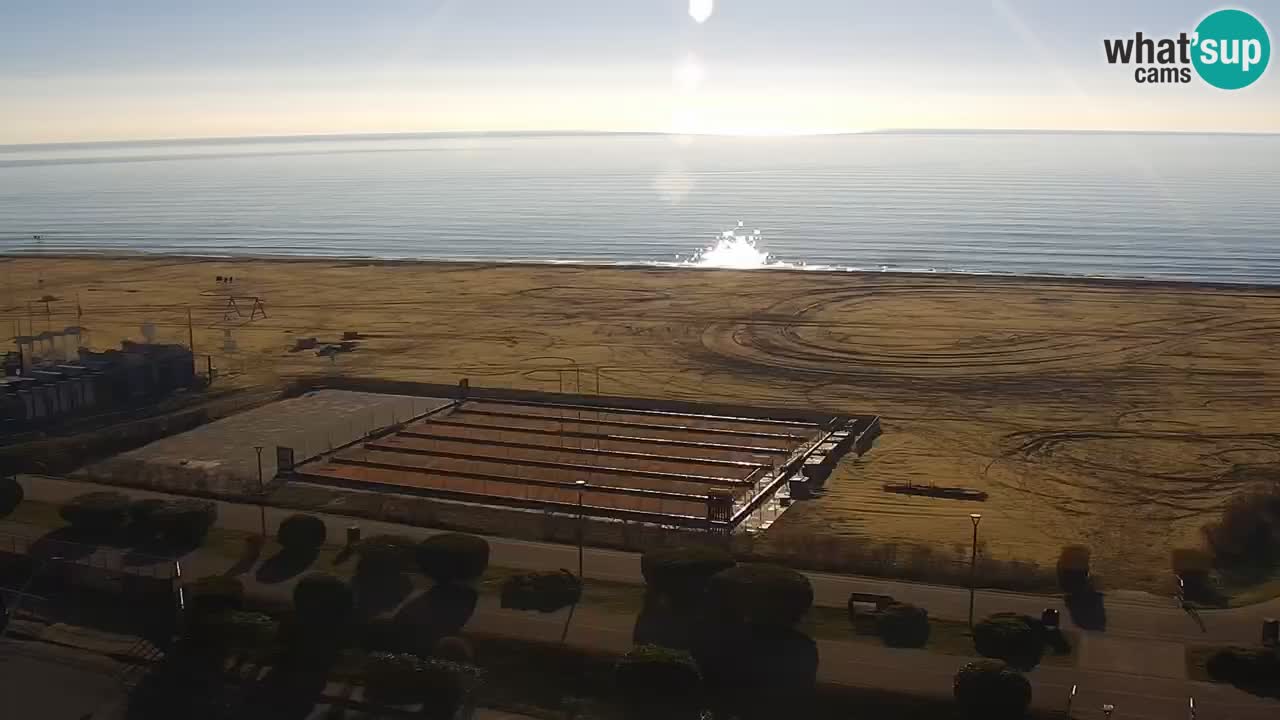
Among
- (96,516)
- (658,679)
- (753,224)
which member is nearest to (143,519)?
→ (96,516)

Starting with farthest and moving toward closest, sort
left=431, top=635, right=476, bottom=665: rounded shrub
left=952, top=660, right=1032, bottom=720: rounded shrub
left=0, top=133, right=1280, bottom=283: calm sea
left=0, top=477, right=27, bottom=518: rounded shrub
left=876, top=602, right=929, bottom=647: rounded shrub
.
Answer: left=0, top=133, right=1280, bottom=283: calm sea, left=0, top=477, right=27, bottom=518: rounded shrub, left=876, top=602, right=929, bottom=647: rounded shrub, left=431, top=635, right=476, bottom=665: rounded shrub, left=952, top=660, right=1032, bottom=720: rounded shrub

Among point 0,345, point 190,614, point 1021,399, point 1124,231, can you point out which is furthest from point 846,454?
point 1124,231

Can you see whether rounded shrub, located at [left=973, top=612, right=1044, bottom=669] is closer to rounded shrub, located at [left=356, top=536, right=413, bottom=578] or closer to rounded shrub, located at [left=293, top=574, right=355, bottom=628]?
rounded shrub, located at [left=293, top=574, right=355, bottom=628]

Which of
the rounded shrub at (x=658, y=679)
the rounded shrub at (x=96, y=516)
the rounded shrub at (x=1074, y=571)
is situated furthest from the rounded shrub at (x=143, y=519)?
the rounded shrub at (x=1074, y=571)

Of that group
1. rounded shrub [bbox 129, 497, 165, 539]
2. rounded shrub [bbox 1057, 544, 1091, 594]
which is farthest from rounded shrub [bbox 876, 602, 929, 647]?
rounded shrub [bbox 129, 497, 165, 539]

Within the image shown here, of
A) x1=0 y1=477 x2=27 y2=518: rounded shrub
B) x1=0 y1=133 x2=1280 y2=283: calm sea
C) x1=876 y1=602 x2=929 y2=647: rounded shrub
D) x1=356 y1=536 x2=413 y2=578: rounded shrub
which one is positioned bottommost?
x1=876 y1=602 x2=929 y2=647: rounded shrub

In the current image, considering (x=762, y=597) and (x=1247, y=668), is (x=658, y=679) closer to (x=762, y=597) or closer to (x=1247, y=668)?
A: (x=762, y=597)

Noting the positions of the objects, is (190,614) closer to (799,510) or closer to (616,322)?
(799,510)

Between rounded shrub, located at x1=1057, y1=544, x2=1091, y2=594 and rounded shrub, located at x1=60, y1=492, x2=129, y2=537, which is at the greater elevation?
rounded shrub, located at x1=60, y1=492, x2=129, y2=537
